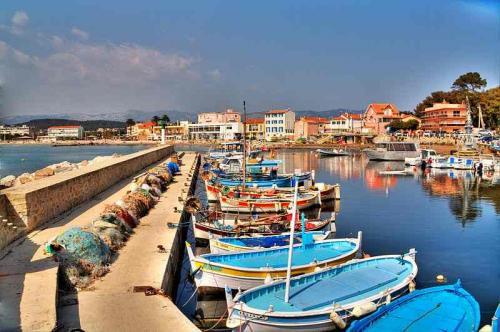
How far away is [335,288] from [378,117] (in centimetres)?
11367

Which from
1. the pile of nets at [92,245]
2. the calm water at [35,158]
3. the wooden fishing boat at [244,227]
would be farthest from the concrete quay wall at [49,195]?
the calm water at [35,158]

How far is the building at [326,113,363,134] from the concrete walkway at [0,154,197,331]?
11559 cm

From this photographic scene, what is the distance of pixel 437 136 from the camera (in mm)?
97688

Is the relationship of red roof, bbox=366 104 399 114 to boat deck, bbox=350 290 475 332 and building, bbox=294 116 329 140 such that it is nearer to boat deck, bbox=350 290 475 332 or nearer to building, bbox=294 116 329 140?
building, bbox=294 116 329 140

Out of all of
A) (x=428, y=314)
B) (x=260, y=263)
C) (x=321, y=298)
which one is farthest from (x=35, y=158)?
(x=428, y=314)

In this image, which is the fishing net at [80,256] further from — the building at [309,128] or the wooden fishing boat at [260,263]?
the building at [309,128]

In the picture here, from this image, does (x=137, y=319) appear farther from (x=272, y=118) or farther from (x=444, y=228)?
(x=272, y=118)

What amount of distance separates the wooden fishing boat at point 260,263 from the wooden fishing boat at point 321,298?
2.38 feet

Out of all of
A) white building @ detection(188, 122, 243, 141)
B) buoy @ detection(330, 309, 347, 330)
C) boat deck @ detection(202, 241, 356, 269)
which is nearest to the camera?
buoy @ detection(330, 309, 347, 330)

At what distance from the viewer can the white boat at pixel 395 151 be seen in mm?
68938

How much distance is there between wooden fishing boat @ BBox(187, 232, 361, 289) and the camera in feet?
40.9

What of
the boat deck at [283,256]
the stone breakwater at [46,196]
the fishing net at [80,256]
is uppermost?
the stone breakwater at [46,196]

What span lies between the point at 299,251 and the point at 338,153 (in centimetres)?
7075

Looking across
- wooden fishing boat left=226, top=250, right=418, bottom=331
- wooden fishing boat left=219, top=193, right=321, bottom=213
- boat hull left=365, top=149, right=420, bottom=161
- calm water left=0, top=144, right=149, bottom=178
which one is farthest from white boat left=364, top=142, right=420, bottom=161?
wooden fishing boat left=226, top=250, right=418, bottom=331
